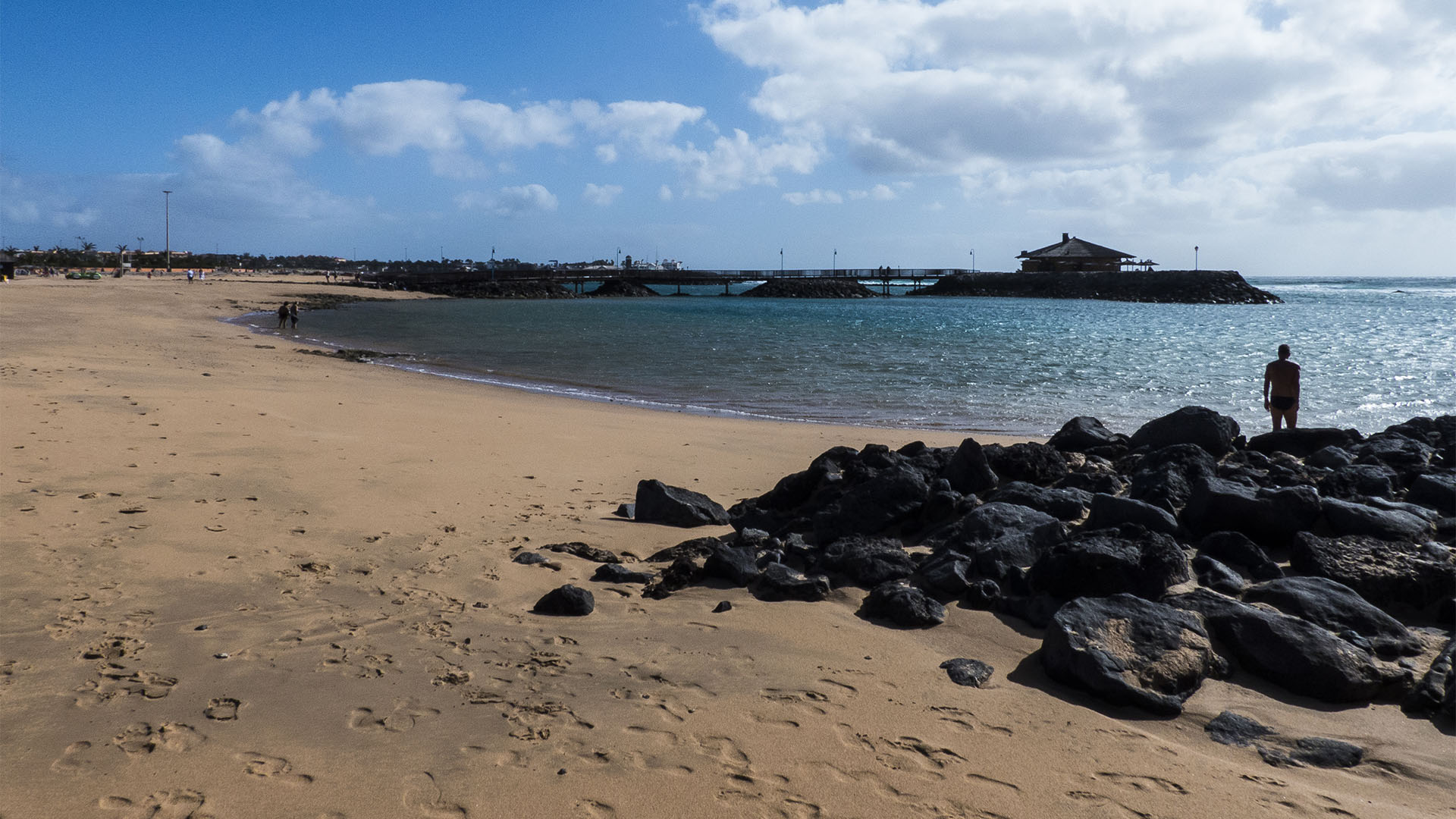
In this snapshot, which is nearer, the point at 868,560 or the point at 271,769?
the point at 271,769

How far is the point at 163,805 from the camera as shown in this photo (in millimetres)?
2875

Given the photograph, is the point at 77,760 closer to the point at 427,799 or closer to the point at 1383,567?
the point at 427,799

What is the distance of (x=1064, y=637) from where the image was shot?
4.05m

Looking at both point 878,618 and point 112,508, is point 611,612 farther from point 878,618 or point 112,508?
point 112,508

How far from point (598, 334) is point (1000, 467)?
33.9 m

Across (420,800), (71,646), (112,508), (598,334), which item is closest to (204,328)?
(598,334)

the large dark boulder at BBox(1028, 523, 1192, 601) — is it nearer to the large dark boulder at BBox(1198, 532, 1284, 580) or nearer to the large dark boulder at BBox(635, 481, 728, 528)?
the large dark boulder at BBox(1198, 532, 1284, 580)

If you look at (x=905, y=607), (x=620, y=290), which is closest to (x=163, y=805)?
(x=905, y=607)

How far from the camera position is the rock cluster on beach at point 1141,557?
13.2 feet

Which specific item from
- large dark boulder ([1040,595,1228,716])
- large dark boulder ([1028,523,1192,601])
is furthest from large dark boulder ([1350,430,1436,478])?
large dark boulder ([1040,595,1228,716])

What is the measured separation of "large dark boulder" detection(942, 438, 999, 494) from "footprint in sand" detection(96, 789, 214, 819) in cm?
552

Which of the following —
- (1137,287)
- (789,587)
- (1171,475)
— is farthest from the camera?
(1137,287)

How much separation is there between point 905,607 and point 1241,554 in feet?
7.41

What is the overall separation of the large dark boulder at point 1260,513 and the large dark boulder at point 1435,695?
163cm
